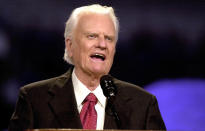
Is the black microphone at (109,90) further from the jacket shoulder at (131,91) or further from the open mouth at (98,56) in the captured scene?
the jacket shoulder at (131,91)

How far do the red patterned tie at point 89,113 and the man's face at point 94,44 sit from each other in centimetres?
15

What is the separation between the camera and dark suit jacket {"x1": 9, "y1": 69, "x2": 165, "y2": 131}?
209cm

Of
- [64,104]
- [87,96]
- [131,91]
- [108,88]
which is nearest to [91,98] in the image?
[87,96]

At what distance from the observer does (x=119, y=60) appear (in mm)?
2896

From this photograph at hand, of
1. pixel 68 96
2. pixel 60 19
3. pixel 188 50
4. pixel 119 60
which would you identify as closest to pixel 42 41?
pixel 60 19

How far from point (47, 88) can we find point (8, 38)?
0.72 m

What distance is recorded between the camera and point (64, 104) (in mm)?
2166

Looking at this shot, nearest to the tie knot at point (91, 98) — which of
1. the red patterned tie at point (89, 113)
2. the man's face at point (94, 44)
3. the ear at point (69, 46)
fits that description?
the red patterned tie at point (89, 113)

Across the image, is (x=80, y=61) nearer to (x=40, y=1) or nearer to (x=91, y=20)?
(x=91, y=20)

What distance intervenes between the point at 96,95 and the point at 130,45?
2.58ft

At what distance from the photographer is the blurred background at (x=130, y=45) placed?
2809mm

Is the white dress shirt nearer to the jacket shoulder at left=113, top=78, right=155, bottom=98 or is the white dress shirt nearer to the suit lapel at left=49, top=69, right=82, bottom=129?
the suit lapel at left=49, top=69, right=82, bottom=129

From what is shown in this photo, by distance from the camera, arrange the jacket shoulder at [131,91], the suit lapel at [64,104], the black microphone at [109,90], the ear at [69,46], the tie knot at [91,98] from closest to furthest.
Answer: the black microphone at [109,90], the suit lapel at [64,104], the tie knot at [91,98], the jacket shoulder at [131,91], the ear at [69,46]

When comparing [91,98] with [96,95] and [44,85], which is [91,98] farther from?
[44,85]
